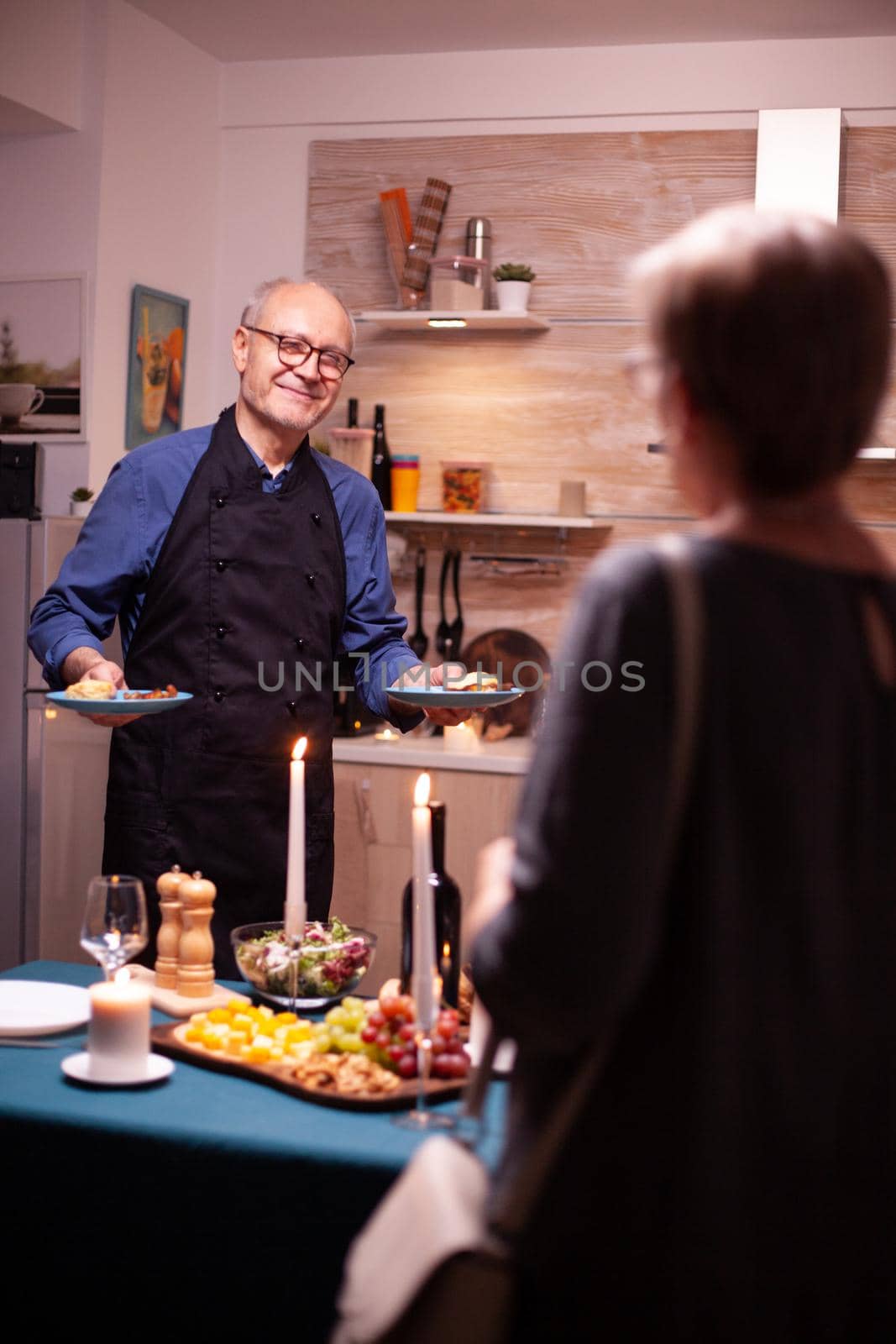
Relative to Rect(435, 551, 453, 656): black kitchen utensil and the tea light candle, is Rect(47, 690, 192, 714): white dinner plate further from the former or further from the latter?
Rect(435, 551, 453, 656): black kitchen utensil

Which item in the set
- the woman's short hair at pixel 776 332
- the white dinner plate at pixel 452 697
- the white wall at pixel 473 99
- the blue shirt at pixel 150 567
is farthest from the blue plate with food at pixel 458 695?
the white wall at pixel 473 99

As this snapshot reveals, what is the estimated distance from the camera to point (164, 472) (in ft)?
8.30

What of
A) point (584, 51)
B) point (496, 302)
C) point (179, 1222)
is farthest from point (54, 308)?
point (179, 1222)

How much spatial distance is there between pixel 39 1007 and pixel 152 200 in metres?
3.17

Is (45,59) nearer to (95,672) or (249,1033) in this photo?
(95,672)

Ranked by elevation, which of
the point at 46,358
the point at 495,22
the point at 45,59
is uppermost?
the point at 495,22

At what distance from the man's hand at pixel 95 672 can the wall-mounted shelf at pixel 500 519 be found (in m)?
1.90

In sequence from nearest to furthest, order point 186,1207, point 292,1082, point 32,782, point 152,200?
point 186,1207
point 292,1082
point 32,782
point 152,200

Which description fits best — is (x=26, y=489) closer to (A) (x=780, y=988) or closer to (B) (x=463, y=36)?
(B) (x=463, y=36)

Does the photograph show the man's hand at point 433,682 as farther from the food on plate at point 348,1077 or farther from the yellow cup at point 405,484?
the yellow cup at point 405,484

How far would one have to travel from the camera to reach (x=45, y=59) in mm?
3898

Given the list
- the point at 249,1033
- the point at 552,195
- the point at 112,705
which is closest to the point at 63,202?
the point at 552,195

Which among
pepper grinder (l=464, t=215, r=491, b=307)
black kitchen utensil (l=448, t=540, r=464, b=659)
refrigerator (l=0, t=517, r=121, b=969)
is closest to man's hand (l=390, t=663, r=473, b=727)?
refrigerator (l=0, t=517, r=121, b=969)

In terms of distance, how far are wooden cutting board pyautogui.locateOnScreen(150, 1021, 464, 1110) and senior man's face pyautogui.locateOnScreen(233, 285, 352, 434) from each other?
1.24 m
